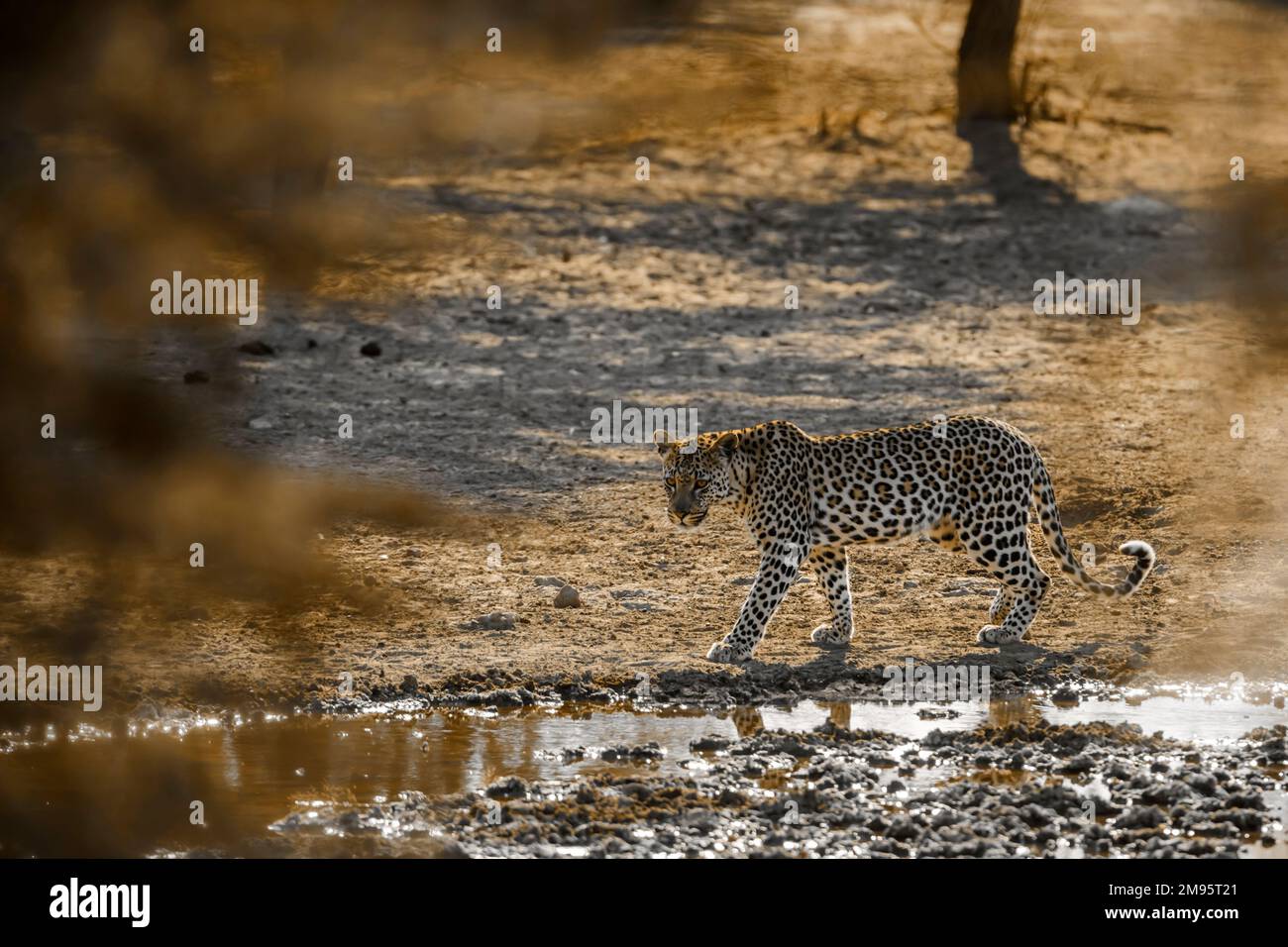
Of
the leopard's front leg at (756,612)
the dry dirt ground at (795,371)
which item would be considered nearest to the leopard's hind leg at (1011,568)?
the dry dirt ground at (795,371)

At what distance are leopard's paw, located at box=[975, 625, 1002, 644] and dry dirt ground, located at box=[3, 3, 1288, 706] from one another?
83 millimetres

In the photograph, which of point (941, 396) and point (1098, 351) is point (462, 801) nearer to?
point (941, 396)

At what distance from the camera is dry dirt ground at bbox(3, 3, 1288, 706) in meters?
9.13

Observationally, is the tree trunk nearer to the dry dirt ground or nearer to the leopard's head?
the dry dirt ground

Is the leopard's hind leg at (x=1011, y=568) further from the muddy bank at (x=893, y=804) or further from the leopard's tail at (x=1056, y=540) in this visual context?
the muddy bank at (x=893, y=804)

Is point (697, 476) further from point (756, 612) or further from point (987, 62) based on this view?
point (987, 62)

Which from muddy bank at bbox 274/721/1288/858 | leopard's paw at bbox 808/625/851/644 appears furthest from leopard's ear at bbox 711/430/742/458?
muddy bank at bbox 274/721/1288/858

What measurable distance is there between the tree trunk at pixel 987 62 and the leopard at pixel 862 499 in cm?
1061

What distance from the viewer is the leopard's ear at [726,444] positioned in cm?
943

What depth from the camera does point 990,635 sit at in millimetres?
9625

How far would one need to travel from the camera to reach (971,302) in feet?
53.2

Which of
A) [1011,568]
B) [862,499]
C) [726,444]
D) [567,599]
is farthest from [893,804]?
[567,599]

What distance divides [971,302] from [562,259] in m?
3.83

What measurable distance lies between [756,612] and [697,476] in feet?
2.59
